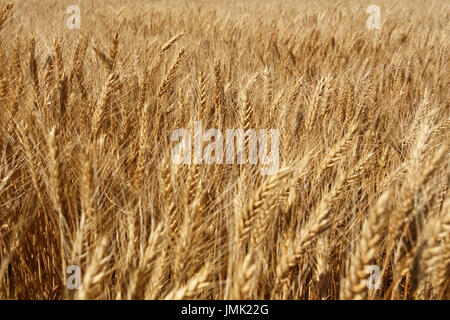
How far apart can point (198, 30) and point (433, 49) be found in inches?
86.6

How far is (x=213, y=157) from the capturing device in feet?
3.75

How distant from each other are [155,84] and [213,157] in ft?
2.81

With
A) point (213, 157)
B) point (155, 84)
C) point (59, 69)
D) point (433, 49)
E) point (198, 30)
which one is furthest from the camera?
point (198, 30)

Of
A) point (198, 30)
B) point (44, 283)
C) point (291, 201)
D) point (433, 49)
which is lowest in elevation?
point (44, 283)

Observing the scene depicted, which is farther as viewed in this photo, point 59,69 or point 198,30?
point 198,30
